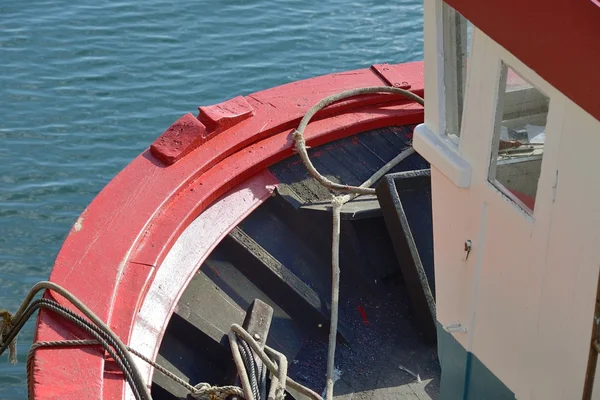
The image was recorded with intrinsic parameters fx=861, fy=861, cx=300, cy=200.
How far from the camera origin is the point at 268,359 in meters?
4.51

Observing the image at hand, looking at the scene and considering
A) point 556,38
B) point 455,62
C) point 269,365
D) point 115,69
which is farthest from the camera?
point 115,69

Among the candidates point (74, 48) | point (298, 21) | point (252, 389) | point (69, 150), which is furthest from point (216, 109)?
point (298, 21)

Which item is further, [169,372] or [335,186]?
[335,186]

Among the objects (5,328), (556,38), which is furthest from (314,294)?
(556,38)

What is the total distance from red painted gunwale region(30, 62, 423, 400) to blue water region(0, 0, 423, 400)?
2.83 metres

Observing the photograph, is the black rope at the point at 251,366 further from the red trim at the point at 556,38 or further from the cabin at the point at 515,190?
the red trim at the point at 556,38

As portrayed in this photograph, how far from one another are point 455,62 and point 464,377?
157 cm

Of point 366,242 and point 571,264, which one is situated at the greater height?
point 571,264

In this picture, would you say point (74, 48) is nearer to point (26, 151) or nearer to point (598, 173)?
point (26, 151)

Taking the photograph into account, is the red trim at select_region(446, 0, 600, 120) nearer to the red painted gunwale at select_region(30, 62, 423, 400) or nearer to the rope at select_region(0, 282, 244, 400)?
the rope at select_region(0, 282, 244, 400)

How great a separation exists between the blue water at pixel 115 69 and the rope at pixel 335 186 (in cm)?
322

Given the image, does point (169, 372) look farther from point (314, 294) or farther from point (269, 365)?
point (314, 294)

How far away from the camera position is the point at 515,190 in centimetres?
366

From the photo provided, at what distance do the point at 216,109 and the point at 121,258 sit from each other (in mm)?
1490
